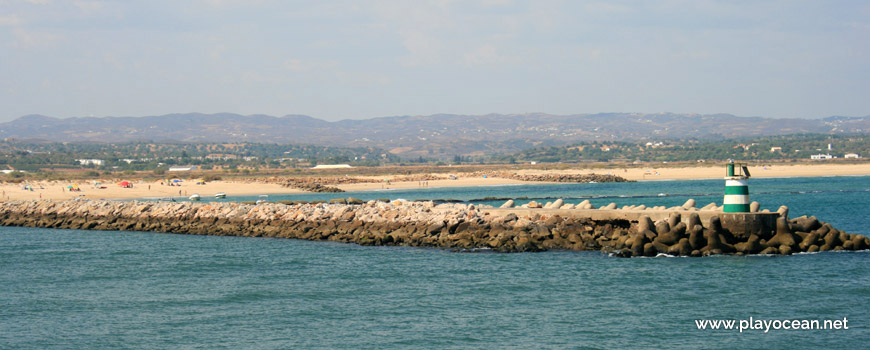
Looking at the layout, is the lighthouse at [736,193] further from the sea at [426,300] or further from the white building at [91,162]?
the white building at [91,162]

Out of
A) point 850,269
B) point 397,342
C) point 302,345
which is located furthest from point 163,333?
point 850,269

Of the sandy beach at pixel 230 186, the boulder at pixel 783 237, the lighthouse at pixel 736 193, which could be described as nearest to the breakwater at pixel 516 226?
the boulder at pixel 783 237

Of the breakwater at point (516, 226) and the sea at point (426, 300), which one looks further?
the breakwater at point (516, 226)

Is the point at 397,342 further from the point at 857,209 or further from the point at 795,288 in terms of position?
the point at 857,209

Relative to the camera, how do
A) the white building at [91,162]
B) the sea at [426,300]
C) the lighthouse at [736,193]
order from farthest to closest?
1. the white building at [91,162]
2. the lighthouse at [736,193]
3. the sea at [426,300]

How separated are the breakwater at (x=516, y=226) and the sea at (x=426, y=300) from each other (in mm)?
626

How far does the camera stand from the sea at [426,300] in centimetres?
1316

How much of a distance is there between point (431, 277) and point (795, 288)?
276 inches

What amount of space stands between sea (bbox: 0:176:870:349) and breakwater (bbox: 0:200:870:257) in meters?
0.63

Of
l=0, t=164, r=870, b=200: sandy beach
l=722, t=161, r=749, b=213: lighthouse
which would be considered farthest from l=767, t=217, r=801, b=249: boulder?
l=0, t=164, r=870, b=200: sandy beach

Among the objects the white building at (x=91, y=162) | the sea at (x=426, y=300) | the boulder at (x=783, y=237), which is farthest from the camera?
the white building at (x=91, y=162)

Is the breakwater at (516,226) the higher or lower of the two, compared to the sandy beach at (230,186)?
higher

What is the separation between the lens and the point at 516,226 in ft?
74.4

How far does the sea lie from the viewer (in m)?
13.2
